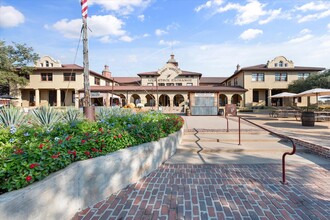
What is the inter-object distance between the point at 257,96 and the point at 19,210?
3466cm

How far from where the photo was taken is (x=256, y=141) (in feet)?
21.9

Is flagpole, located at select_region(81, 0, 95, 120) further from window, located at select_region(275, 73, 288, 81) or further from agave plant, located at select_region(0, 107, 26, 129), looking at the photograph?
window, located at select_region(275, 73, 288, 81)

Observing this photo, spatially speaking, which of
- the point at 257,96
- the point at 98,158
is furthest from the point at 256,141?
the point at 257,96

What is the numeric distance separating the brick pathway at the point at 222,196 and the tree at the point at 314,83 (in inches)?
1020

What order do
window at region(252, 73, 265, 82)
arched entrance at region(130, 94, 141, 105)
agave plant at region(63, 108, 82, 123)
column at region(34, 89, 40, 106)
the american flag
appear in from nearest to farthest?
1. agave plant at region(63, 108, 82, 123)
2. the american flag
3. column at region(34, 89, 40, 106)
4. window at region(252, 73, 265, 82)
5. arched entrance at region(130, 94, 141, 105)

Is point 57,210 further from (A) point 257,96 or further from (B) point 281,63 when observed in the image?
(B) point 281,63

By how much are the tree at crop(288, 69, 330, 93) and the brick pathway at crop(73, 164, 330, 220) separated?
2592cm

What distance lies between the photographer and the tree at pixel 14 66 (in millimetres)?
24766

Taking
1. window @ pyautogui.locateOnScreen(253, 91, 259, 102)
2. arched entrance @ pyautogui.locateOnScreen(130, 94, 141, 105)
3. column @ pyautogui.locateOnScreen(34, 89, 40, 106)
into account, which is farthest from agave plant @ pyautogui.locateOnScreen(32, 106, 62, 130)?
window @ pyautogui.locateOnScreen(253, 91, 259, 102)

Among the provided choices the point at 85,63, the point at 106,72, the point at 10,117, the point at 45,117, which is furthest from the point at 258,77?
the point at 106,72

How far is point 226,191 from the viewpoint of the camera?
3162 mm

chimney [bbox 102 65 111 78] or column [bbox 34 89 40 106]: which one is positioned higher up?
chimney [bbox 102 65 111 78]

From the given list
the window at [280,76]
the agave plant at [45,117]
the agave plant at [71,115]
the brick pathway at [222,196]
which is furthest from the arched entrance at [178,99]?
the brick pathway at [222,196]

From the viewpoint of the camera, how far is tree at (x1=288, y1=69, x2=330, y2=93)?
22.6m
